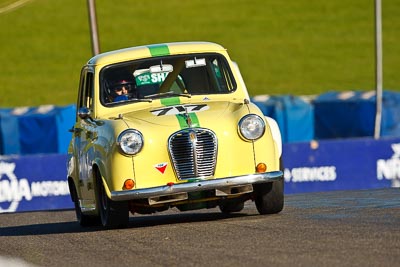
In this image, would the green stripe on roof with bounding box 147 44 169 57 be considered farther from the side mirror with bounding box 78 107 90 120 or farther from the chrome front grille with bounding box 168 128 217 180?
the chrome front grille with bounding box 168 128 217 180

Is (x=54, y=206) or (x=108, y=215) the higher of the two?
(x=108, y=215)

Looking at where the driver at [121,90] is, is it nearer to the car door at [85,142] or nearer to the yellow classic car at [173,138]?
the yellow classic car at [173,138]

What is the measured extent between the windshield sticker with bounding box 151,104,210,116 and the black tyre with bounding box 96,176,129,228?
2.71 ft

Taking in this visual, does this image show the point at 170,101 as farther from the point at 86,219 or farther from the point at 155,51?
the point at 86,219

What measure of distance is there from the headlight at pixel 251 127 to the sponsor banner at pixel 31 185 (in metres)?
9.56

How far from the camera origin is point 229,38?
162 ft

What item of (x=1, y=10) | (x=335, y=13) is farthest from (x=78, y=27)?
(x=335, y=13)

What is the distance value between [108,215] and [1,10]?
4066 centimetres

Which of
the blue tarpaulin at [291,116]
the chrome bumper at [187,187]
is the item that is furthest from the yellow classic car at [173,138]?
the blue tarpaulin at [291,116]

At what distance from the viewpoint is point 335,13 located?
50.9 metres

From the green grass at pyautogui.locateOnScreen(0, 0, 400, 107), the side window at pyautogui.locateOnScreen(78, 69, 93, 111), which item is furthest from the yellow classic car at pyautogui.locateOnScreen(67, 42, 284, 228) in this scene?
the green grass at pyautogui.locateOnScreen(0, 0, 400, 107)

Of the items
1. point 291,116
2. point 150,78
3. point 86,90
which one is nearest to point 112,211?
point 150,78

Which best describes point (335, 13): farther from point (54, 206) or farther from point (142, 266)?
point (142, 266)

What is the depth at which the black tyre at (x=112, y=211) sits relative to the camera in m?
11.1
